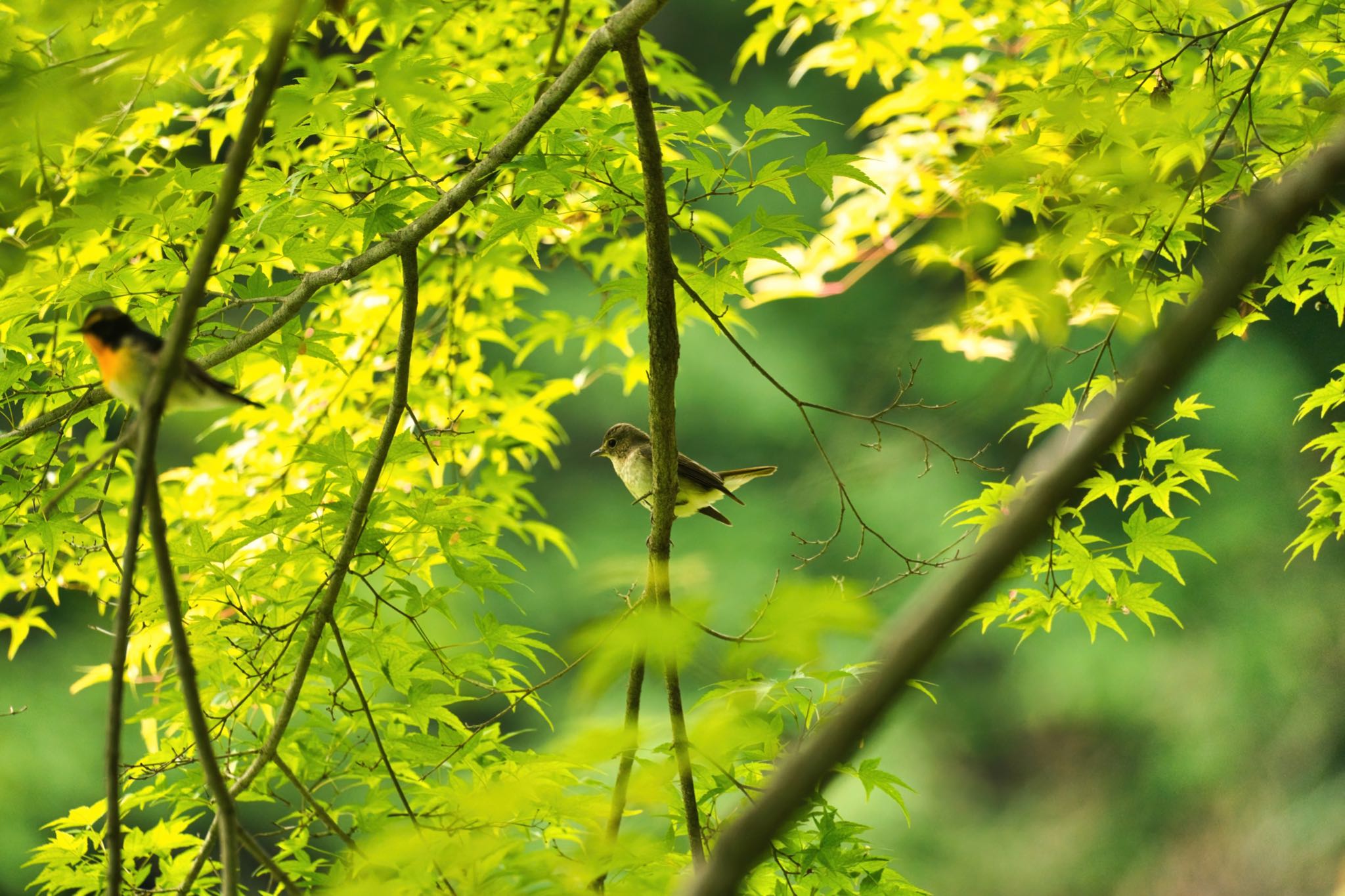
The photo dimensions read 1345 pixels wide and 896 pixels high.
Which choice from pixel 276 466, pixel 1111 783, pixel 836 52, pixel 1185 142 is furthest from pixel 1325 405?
pixel 1111 783

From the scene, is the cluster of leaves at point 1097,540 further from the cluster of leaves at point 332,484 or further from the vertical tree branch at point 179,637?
the vertical tree branch at point 179,637

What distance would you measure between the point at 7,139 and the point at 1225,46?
6.72 ft

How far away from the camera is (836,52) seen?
3326 millimetres

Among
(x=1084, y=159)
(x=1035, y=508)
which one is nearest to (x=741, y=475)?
(x=1084, y=159)

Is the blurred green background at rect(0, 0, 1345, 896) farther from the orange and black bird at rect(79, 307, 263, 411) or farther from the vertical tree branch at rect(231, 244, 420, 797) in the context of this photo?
the orange and black bird at rect(79, 307, 263, 411)

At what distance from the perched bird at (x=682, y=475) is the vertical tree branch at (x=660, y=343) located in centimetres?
81

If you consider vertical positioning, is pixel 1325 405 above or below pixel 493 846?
above

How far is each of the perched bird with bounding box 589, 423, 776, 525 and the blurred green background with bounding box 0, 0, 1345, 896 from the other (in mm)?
2673

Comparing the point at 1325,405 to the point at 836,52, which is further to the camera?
the point at 836,52

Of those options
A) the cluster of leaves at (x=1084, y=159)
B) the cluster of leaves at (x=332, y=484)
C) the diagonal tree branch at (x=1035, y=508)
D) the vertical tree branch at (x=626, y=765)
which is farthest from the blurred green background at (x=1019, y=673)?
the diagonal tree branch at (x=1035, y=508)

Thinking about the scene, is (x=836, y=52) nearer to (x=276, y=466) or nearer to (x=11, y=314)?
(x=276, y=466)

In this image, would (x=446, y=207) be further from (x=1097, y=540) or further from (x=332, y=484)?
(x=1097, y=540)

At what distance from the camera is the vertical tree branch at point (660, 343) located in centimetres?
167

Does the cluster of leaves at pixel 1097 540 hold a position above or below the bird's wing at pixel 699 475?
below
